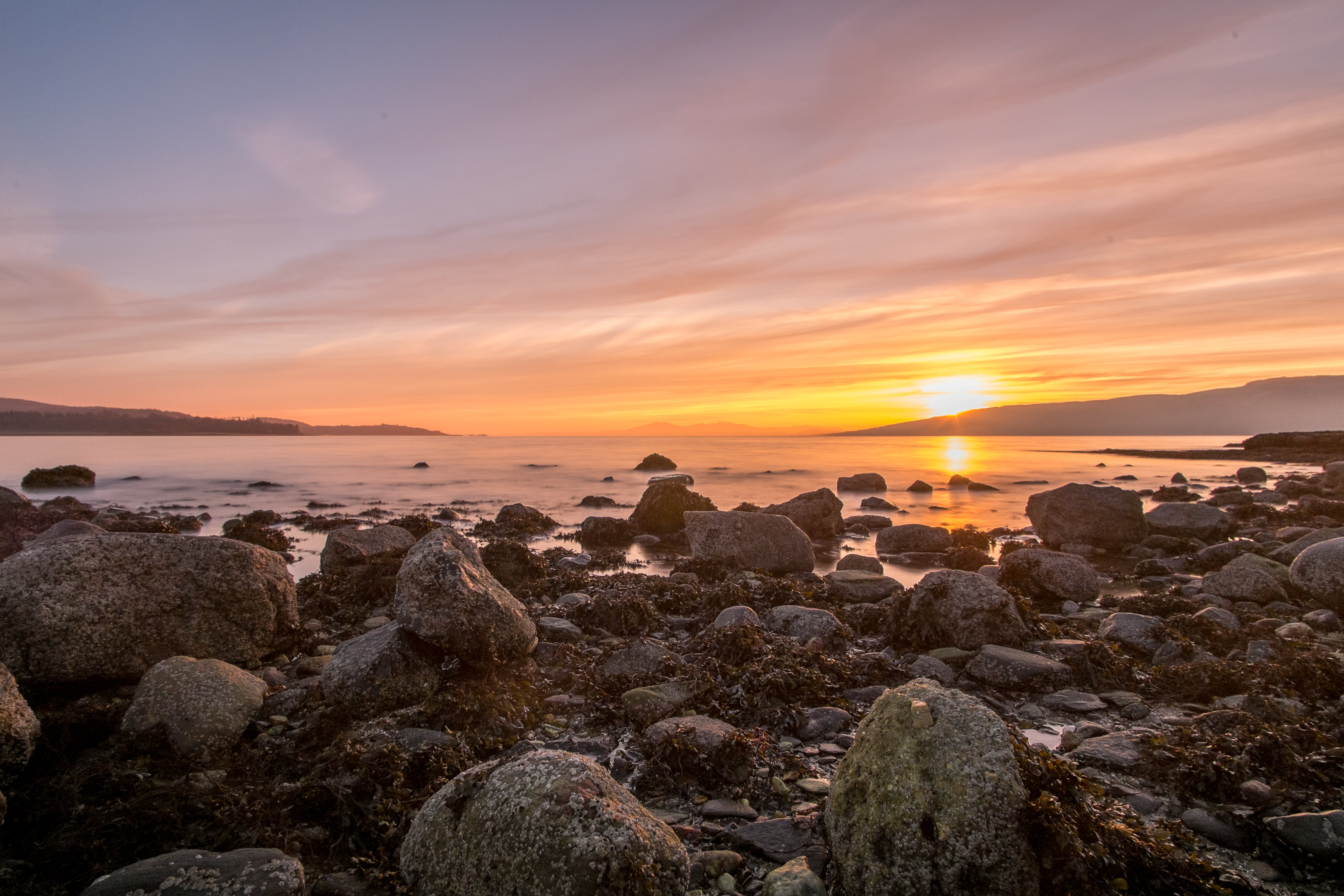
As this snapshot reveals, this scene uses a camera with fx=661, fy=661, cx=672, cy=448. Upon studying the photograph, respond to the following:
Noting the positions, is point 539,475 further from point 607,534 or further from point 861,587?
point 861,587

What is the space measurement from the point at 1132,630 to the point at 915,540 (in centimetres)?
770

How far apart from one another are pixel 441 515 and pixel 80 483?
24213mm

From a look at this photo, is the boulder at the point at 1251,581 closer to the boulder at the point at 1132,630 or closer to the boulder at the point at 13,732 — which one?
the boulder at the point at 1132,630

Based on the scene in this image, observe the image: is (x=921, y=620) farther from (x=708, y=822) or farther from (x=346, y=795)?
(x=346, y=795)

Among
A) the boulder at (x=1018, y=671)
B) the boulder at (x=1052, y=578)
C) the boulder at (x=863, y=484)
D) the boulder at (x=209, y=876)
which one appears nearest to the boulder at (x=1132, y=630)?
the boulder at (x=1018, y=671)

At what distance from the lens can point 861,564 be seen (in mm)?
12602

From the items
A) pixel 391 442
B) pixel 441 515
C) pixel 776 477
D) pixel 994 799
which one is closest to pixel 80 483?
pixel 441 515

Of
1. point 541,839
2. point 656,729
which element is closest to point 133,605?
point 656,729

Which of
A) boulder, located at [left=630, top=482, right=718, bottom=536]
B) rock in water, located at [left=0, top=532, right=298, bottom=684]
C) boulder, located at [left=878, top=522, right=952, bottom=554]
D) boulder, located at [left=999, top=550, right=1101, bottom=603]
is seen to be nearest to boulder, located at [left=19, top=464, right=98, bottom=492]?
boulder, located at [left=630, top=482, right=718, bottom=536]

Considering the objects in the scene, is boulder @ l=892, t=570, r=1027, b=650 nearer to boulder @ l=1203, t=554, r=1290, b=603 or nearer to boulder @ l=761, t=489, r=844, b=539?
boulder @ l=1203, t=554, r=1290, b=603

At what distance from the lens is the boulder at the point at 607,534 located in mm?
18219

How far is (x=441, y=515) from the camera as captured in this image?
24.0m

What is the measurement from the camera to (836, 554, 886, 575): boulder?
1249 centimetres

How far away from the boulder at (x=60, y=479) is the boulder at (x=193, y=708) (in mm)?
37956
